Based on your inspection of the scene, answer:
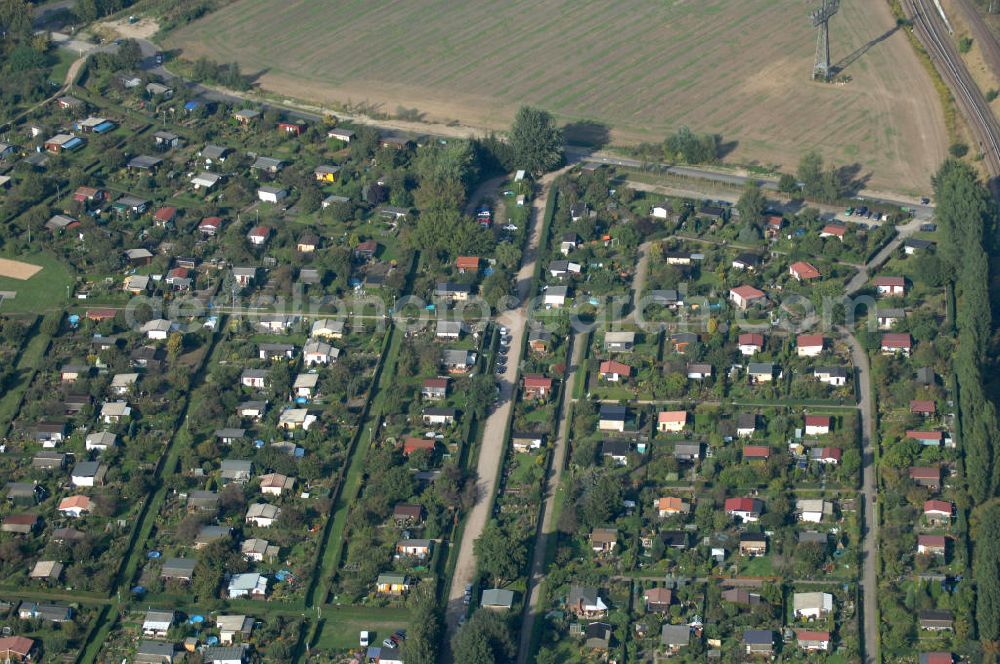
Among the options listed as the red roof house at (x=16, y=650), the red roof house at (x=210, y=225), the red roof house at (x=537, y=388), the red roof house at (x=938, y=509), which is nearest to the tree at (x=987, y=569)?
the red roof house at (x=938, y=509)

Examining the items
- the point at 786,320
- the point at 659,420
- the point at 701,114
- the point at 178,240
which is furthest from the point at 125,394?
the point at 701,114

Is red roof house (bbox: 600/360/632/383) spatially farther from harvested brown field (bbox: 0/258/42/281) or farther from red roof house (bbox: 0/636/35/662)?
harvested brown field (bbox: 0/258/42/281)

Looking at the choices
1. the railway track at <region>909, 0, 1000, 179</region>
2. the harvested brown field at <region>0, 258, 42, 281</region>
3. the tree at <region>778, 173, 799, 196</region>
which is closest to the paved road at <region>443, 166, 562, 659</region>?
the tree at <region>778, 173, 799, 196</region>

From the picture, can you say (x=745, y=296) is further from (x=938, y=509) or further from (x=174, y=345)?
(x=174, y=345)

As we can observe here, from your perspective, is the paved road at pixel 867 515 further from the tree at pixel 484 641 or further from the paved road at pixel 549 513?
the tree at pixel 484 641

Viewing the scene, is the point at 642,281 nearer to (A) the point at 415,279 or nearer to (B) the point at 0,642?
(A) the point at 415,279
